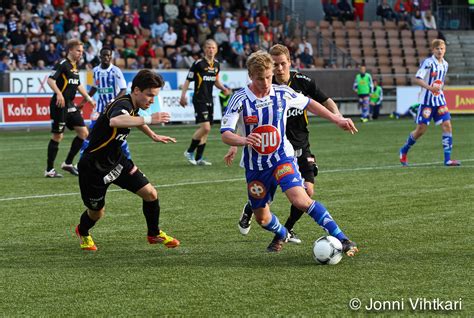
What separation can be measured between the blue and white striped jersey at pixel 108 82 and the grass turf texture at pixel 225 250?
1.62m

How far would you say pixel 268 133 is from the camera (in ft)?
26.1

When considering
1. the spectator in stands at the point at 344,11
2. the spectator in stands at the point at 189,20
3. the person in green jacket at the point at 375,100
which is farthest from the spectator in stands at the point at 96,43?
the spectator in stands at the point at 344,11

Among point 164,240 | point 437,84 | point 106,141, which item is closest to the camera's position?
point 106,141

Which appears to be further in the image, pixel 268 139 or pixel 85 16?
pixel 85 16

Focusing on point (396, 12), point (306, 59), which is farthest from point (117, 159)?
point (396, 12)

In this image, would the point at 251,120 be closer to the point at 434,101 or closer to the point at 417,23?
the point at 434,101

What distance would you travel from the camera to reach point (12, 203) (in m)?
12.0

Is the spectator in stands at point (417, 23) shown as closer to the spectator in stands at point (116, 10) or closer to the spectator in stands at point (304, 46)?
the spectator in stands at point (304, 46)

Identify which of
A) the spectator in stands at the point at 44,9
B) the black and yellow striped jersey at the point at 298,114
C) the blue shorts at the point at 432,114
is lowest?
the blue shorts at the point at 432,114

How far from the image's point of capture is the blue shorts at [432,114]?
16.2m

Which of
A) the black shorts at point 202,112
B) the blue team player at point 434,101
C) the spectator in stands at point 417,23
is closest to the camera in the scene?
the blue team player at point 434,101

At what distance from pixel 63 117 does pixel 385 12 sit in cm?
2782

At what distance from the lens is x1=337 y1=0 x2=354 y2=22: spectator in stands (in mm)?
40125

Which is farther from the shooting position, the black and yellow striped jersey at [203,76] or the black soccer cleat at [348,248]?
the black and yellow striped jersey at [203,76]
